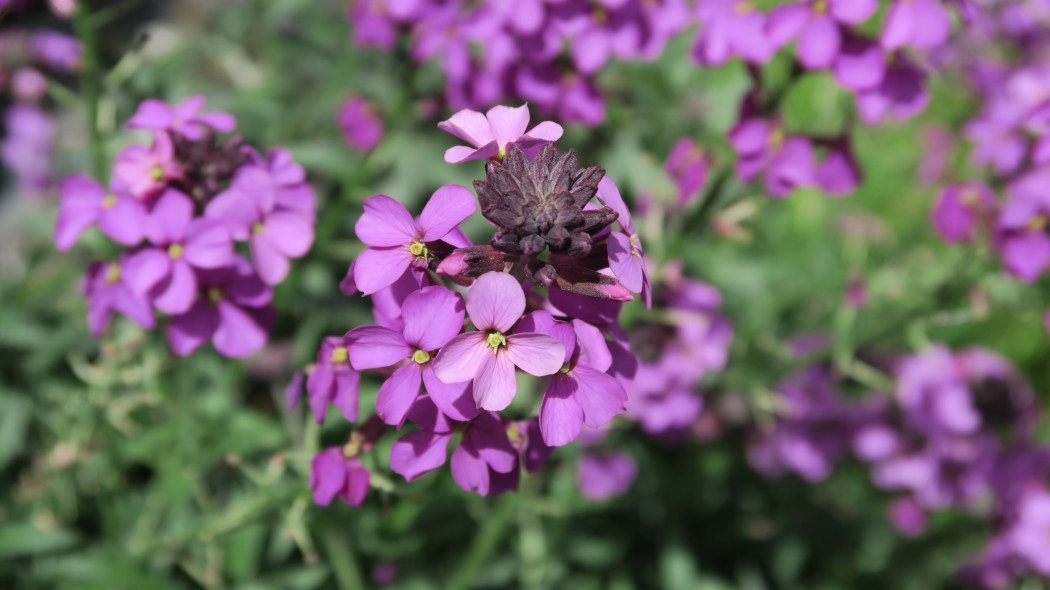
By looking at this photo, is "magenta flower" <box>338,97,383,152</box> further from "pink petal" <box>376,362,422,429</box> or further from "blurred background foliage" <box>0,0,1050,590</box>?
"pink petal" <box>376,362,422,429</box>

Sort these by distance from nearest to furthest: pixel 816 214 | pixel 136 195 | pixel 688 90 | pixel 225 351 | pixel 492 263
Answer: pixel 492 263 < pixel 136 195 < pixel 225 351 < pixel 688 90 < pixel 816 214

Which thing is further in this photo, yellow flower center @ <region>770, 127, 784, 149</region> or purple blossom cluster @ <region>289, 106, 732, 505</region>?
yellow flower center @ <region>770, 127, 784, 149</region>

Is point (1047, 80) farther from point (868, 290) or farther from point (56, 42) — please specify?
point (56, 42)

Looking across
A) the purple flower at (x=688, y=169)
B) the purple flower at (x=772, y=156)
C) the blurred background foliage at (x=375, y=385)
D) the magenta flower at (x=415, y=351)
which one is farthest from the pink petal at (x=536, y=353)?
the purple flower at (x=688, y=169)

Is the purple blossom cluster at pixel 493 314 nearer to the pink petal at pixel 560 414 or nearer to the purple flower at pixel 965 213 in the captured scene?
the pink petal at pixel 560 414

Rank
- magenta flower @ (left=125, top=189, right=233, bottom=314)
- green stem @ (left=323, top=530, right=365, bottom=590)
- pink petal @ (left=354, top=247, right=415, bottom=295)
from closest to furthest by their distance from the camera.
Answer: pink petal @ (left=354, top=247, right=415, bottom=295) < magenta flower @ (left=125, top=189, right=233, bottom=314) < green stem @ (left=323, top=530, right=365, bottom=590)

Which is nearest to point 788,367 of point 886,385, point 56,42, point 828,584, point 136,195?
point 886,385

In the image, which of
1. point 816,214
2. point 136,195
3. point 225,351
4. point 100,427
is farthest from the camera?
point 816,214

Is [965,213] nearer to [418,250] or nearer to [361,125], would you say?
[418,250]

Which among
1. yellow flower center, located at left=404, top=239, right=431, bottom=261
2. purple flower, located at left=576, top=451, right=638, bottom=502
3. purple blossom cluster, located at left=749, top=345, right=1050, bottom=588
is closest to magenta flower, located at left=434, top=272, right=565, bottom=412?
yellow flower center, located at left=404, top=239, right=431, bottom=261
